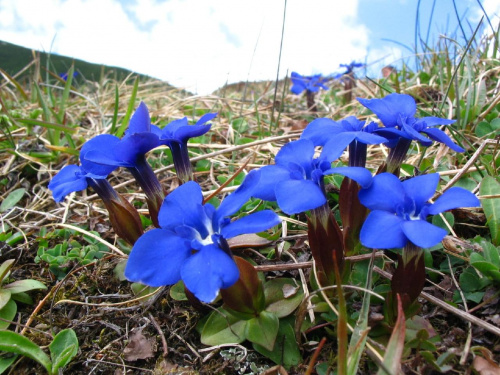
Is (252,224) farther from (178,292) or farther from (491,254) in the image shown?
(491,254)

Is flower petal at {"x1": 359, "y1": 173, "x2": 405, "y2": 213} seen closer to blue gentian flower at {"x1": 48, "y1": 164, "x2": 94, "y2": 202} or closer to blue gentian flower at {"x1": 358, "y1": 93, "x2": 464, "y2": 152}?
blue gentian flower at {"x1": 358, "y1": 93, "x2": 464, "y2": 152}

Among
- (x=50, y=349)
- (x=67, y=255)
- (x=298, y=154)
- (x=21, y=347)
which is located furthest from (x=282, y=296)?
(x=67, y=255)

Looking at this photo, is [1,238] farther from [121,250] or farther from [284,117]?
[284,117]

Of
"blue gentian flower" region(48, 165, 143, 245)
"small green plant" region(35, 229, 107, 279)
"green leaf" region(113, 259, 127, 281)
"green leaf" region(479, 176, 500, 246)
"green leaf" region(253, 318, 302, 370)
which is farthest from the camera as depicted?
"small green plant" region(35, 229, 107, 279)

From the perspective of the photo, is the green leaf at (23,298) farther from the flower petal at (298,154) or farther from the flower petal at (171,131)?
the flower petal at (298,154)

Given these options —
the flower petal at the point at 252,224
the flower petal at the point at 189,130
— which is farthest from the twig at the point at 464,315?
the flower petal at the point at 189,130

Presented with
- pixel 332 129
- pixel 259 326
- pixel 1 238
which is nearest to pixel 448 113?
pixel 332 129

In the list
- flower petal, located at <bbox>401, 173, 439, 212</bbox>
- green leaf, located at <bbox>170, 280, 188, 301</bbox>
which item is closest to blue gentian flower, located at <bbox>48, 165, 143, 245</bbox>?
green leaf, located at <bbox>170, 280, 188, 301</bbox>
